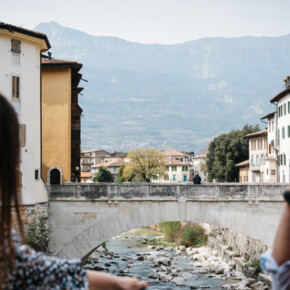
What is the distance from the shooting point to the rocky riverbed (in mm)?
28344

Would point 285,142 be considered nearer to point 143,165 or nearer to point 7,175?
point 143,165

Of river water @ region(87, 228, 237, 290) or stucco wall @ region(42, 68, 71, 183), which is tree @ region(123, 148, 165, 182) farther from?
stucco wall @ region(42, 68, 71, 183)

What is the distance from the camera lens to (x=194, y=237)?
4381cm

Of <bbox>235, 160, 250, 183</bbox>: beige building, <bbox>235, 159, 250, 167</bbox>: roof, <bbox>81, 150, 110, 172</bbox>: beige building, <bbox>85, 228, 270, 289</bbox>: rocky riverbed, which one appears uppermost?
<bbox>81, 150, 110, 172</bbox>: beige building

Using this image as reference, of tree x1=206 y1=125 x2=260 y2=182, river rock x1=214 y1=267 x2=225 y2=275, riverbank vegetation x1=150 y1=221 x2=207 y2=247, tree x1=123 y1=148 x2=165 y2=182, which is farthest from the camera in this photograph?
tree x1=123 y1=148 x2=165 y2=182

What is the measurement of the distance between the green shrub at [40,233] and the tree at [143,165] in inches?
2334

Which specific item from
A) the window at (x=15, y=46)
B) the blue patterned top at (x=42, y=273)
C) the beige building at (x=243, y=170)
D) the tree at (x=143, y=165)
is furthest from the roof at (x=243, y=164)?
the blue patterned top at (x=42, y=273)

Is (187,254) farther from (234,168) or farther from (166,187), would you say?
(234,168)

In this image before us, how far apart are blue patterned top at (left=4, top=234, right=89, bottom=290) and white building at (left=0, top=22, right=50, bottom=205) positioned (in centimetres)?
1733

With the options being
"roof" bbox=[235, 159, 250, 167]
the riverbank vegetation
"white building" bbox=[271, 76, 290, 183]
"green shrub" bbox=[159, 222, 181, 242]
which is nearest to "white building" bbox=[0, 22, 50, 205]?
"white building" bbox=[271, 76, 290, 183]

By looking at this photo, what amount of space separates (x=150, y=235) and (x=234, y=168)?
2002cm

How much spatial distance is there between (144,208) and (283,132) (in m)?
25.0

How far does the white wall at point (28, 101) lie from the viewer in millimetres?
19062

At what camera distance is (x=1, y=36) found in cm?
1911
